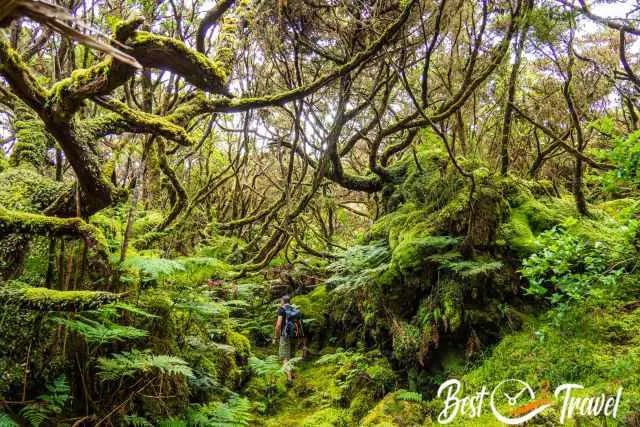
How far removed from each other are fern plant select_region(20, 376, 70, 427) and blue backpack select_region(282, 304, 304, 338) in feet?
14.0

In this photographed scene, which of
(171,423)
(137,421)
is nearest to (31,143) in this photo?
(137,421)

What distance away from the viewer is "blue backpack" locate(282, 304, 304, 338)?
7.20 metres

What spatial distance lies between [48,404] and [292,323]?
14.8ft

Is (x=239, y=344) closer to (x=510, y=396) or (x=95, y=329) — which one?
(x=95, y=329)

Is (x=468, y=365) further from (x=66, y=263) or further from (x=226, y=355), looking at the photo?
(x=66, y=263)

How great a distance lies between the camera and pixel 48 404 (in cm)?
304

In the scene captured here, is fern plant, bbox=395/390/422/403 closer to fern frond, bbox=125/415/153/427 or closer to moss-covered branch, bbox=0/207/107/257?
fern frond, bbox=125/415/153/427

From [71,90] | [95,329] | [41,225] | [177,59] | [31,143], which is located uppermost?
[177,59]

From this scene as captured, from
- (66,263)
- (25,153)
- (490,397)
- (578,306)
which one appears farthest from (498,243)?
(25,153)

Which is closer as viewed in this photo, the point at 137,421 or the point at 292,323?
the point at 137,421

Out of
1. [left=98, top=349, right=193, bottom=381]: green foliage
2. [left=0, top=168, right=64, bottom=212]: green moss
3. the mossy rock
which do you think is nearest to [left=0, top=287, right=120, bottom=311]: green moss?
[left=98, top=349, right=193, bottom=381]: green foliage

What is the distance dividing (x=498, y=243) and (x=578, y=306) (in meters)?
1.23

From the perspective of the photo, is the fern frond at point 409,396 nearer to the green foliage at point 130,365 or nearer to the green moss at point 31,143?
the green foliage at point 130,365

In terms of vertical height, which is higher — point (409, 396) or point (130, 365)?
point (130, 365)
